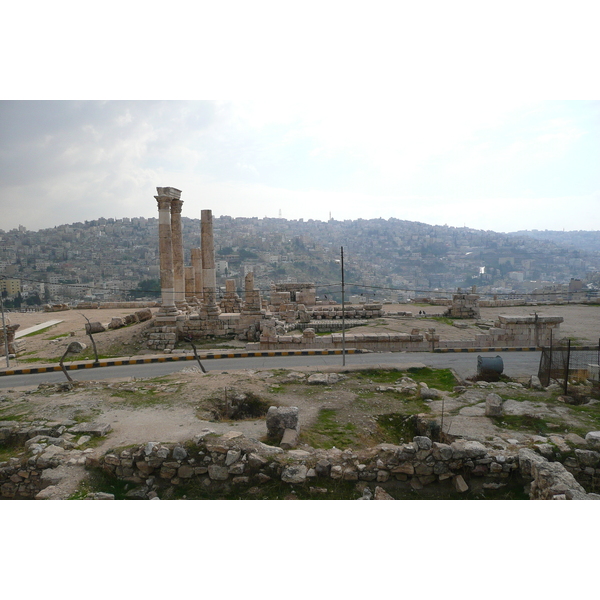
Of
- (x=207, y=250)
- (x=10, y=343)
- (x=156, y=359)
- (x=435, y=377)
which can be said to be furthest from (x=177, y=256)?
(x=435, y=377)

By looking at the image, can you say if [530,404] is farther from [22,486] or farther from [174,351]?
[174,351]

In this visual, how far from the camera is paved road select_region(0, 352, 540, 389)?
15.0m

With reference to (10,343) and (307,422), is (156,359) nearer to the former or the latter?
(10,343)

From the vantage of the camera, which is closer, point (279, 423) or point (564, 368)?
point (279, 423)

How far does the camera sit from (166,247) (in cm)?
2170

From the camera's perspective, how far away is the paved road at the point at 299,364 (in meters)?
15.0

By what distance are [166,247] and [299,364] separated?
1047cm

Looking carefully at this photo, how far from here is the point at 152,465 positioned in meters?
7.79

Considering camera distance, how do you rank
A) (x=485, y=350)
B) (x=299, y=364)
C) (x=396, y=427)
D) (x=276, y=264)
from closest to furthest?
(x=396, y=427), (x=299, y=364), (x=485, y=350), (x=276, y=264)

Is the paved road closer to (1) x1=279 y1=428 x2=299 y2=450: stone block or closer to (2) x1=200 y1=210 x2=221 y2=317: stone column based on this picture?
(1) x1=279 y1=428 x2=299 y2=450: stone block

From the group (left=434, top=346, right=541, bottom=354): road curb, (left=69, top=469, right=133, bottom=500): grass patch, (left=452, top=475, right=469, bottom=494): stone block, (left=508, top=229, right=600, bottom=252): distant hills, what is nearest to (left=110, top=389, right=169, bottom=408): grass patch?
(left=69, top=469, right=133, bottom=500): grass patch

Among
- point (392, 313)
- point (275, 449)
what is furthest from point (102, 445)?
point (392, 313)

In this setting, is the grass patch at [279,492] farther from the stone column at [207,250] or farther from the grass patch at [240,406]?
the stone column at [207,250]

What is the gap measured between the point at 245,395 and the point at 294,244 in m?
101
